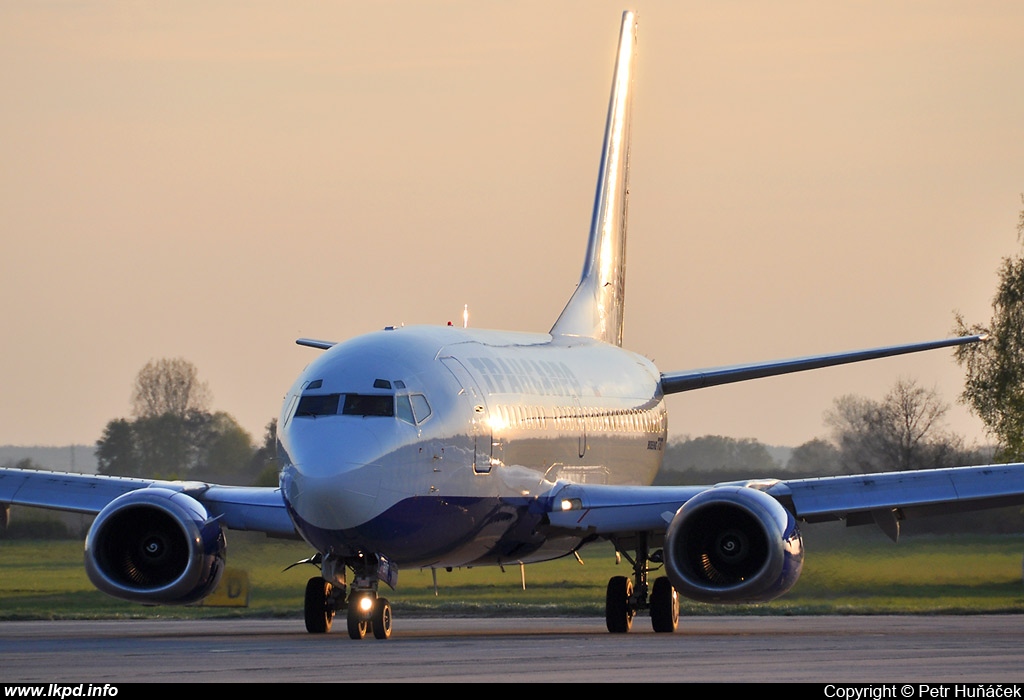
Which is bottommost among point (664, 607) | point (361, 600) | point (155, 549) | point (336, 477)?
point (664, 607)

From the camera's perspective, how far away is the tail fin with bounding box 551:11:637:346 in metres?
36.6

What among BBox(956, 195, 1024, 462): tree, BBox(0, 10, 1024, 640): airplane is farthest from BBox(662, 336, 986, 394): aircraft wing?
BBox(956, 195, 1024, 462): tree

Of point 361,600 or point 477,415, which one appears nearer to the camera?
point 361,600

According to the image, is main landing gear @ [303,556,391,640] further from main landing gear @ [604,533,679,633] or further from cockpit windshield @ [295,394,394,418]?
main landing gear @ [604,533,679,633]

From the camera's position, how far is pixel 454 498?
80.6 ft

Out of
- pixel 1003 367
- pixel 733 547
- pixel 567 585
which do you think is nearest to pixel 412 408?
pixel 733 547

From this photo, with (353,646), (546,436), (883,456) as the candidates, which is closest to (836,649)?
(353,646)

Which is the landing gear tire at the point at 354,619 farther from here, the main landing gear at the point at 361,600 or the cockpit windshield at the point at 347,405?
the cockpit windshield at the point at 347,405

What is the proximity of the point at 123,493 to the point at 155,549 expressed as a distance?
89.9 inches

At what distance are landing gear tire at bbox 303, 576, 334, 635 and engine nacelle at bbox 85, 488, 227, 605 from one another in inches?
48.6

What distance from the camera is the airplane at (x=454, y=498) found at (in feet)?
76.3

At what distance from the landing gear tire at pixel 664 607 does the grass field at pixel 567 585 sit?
22.1 feet

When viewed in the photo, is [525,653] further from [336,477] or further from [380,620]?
[380,620]

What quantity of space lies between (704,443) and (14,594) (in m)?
21.1
